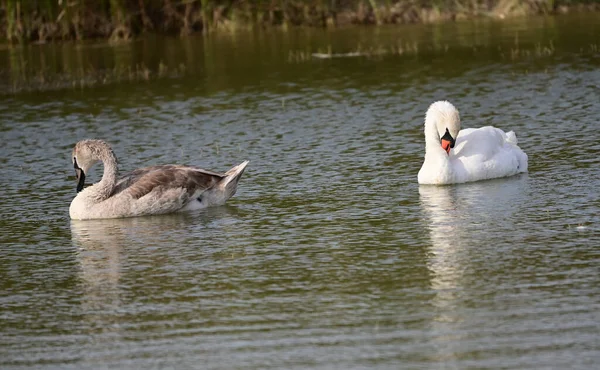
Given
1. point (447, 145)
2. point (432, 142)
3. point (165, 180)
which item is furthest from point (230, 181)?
point (447, 145)

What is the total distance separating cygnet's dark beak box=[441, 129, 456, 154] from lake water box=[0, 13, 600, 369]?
0.62 m

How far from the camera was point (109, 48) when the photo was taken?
3033 centimetres

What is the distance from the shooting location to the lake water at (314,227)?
8906 millimetres

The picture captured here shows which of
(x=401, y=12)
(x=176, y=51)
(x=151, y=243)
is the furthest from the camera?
(x=401, y=12)

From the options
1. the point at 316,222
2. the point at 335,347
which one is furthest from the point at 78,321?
the point at 316,222

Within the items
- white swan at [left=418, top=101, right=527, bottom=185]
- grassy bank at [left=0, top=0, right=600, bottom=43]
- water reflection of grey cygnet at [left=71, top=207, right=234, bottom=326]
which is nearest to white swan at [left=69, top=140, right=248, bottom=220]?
water reflection of grey cygnet at [left=71, top=207, right=234, bottom=326]

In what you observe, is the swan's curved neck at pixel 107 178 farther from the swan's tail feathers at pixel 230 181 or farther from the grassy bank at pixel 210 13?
the grassy bank at pixel 210 13

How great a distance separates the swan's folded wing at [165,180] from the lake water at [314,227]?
32cm

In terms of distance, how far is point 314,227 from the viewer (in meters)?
12.8

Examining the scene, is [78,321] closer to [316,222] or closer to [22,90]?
[316,222]

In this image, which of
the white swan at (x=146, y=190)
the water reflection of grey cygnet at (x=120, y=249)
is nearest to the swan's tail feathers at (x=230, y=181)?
the white swan at (x=146, y=190)

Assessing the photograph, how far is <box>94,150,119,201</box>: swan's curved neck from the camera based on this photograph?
14188 mm

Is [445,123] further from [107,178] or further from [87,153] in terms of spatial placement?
[87,153]

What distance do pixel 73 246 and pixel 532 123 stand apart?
7915 mm
